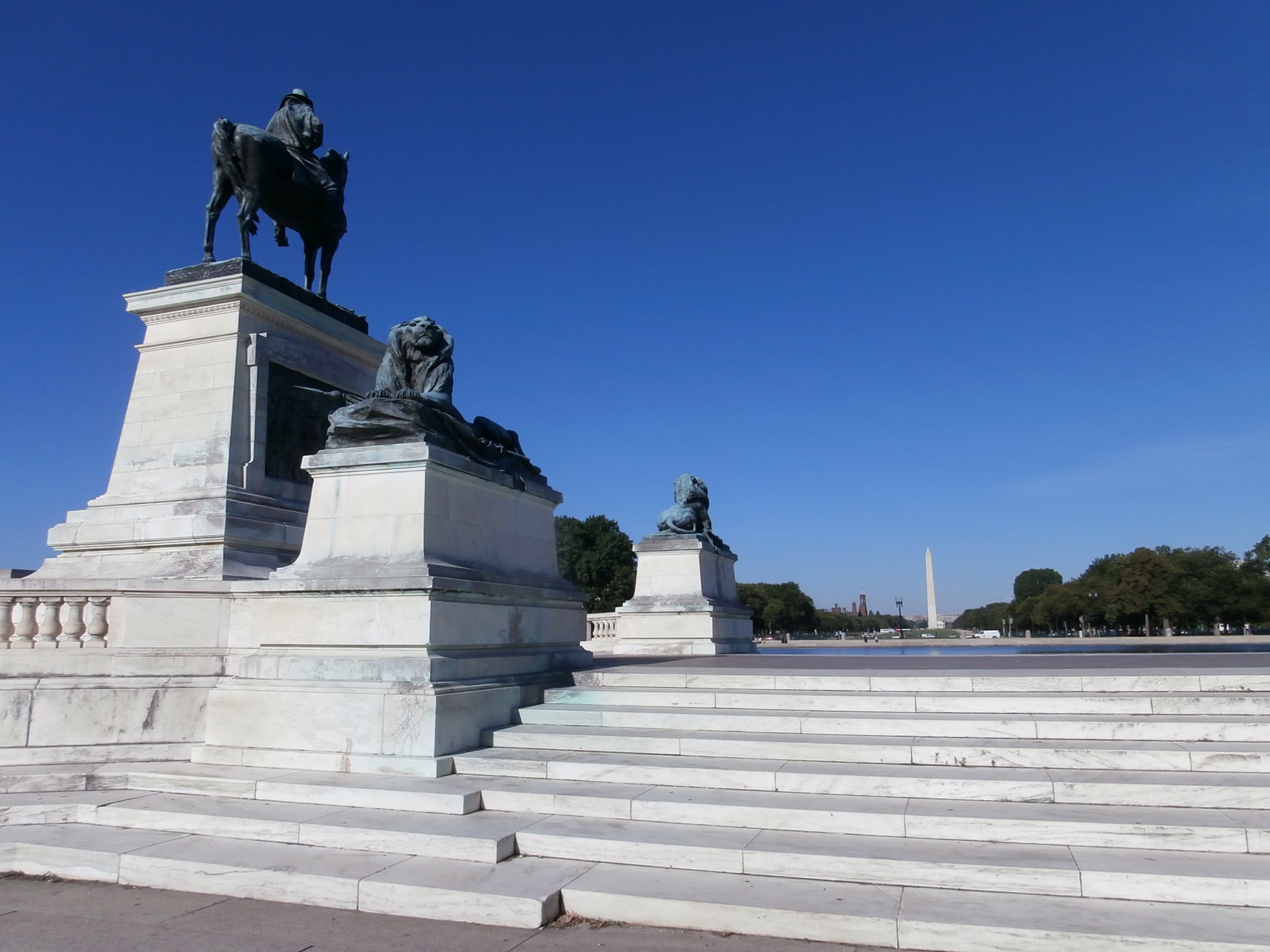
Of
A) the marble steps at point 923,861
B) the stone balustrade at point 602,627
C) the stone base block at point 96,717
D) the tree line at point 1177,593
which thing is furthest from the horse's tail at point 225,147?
the tree line at point 1177,593

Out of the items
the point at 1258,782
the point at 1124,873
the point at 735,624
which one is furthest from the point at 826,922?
the point at 735,624

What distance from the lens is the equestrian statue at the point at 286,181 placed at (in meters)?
12.7

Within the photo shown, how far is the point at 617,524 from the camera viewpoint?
246ft

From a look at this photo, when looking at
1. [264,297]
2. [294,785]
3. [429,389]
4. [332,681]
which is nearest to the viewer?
[294,785]

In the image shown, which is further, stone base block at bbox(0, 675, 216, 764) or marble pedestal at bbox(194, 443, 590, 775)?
stone base block at bbox(0, 675, 216, 764)

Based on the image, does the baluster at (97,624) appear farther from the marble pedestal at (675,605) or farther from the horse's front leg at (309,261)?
the marble pedestal at (675,605)

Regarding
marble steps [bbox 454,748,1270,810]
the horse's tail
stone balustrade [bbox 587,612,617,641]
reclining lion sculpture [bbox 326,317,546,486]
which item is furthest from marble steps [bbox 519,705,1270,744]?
stone balustrade [bbox 587,612,617,641]

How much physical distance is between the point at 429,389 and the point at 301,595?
2.83 m

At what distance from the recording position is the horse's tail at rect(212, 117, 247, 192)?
1262 cm

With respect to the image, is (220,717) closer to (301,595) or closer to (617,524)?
(301,595)

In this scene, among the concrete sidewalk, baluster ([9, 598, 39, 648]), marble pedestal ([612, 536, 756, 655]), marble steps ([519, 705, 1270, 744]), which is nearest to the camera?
the concrete sidewalk

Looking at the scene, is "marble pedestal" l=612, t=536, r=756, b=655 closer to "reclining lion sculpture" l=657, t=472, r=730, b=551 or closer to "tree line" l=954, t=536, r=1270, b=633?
"reclining lion sculpture" l=657, t=472, r=730, b=551

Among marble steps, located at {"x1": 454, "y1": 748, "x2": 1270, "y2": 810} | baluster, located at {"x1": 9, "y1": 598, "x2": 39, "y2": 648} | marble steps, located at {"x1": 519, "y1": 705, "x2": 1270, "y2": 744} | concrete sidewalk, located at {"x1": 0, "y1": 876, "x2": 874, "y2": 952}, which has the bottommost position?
concrete sidewalk, located at {"x1": 0, "y1": 876, "x2": 874, "y2": 952}

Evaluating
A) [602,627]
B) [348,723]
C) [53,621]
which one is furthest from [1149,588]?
[53,621]
